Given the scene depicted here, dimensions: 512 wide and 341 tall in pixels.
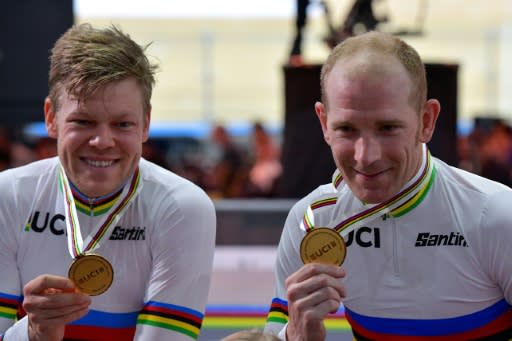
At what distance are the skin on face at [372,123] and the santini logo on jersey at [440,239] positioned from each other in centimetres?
18

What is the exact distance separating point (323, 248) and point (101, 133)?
2.68 feet

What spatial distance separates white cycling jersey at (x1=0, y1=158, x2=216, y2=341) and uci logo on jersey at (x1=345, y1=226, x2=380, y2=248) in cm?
56

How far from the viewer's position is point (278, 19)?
1727 cm

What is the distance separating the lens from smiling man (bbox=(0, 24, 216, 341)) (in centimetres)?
280

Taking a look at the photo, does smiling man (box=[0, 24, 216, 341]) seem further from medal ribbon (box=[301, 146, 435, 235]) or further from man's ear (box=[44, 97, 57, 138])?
medal ribbon (box=[301, 146, 435, 235])

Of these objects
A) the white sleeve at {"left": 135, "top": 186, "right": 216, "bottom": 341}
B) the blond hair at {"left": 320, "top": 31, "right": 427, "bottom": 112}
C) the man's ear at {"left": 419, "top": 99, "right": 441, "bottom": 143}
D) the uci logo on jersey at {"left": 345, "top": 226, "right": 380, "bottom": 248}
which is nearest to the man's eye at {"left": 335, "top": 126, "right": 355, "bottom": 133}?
the blond hair at {"left": 320, "top": 31, "right": 427, "bottom": 112}

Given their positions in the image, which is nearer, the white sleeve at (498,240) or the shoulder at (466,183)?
the white sleeve at (498,240)

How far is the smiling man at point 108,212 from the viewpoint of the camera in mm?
2801

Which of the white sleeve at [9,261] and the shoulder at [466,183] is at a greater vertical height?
the shoulder at [466,183]

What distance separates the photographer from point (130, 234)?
296 centimetres

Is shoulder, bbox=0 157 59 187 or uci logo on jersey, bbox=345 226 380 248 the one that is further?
shoulder, bbox=0 157 59 187

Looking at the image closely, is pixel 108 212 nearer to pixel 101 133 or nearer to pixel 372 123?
pixel 101 133

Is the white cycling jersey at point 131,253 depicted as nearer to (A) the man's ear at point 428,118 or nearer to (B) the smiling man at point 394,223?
(B) the smiling man at point 394,223

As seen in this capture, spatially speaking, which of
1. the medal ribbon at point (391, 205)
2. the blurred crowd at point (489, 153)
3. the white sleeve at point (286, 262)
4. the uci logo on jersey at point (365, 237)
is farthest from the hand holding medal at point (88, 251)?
the blurred crowd at point (489, 153)
